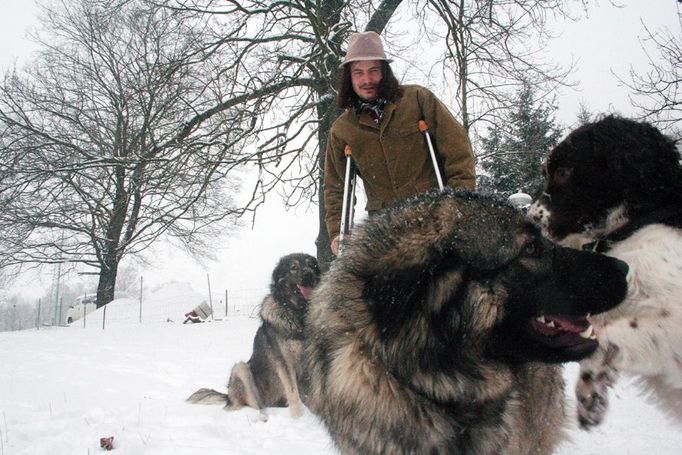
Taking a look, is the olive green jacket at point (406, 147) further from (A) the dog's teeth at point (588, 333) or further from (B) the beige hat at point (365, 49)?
(A) the dog's teeth at point (588, 333)

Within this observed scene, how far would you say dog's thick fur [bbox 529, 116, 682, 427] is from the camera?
189 cm

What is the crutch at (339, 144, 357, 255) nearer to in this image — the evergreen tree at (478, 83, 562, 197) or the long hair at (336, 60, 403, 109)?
the long hair at (336, 60, 403, 109)

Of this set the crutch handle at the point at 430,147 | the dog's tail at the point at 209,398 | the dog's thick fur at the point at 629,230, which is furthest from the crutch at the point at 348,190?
the dog's tail at the point at 209,398

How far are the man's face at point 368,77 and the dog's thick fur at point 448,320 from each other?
4.67ft

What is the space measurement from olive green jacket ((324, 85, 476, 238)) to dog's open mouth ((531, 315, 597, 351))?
1.19 meters

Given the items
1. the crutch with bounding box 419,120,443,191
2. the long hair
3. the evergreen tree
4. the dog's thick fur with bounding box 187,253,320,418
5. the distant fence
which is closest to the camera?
the crutch with bounding box 419,120,443,191

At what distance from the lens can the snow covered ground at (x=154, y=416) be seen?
110 inches

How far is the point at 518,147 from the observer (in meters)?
9.45

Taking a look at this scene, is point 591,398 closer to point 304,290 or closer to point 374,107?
point 374,107

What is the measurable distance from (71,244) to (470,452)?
66.4ft

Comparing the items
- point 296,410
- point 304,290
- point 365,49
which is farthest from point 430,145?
point 296,410

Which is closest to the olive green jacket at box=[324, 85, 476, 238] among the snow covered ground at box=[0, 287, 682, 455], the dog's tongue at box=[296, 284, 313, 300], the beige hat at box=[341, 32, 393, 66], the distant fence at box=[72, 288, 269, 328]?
the beige hat at box=[341, 32, 393, 66]

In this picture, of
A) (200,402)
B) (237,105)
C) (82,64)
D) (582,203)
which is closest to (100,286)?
(82,64)

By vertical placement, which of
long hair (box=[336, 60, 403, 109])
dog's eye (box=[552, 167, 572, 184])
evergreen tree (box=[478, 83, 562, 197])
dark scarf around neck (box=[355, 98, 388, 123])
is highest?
evergreen tree (box=[478, 83, 562, 197])
